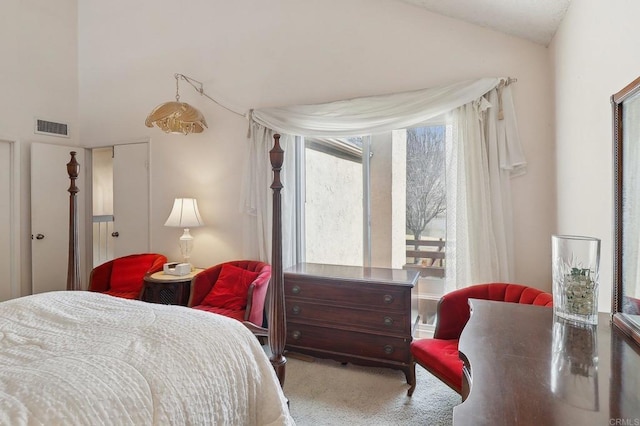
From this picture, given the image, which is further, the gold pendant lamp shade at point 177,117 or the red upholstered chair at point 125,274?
the red upholstered chair at point 125,274

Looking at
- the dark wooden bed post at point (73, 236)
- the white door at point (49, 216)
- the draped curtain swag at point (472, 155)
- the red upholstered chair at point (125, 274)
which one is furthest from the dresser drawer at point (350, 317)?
the white door at point (49, 216)

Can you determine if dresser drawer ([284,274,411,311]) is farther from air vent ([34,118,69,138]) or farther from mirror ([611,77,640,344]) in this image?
air vent ([34,118,69,138])

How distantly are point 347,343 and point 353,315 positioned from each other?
9.4 inches

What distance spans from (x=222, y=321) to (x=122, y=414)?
63cm

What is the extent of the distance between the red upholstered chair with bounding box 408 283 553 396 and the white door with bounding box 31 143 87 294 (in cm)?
443

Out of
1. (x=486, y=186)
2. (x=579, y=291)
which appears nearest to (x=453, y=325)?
(x=486, y=186)

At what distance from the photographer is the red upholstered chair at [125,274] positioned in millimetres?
3738

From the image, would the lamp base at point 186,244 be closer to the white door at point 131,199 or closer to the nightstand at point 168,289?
the nightstand at point 168,289

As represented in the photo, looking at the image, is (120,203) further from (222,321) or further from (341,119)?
(222,321)

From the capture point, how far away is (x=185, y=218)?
355 cm

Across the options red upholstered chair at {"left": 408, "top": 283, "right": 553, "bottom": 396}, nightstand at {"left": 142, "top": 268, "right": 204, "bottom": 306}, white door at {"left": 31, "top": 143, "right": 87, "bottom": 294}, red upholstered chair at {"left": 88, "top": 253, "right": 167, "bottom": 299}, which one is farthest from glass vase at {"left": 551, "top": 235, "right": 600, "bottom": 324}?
white door at {"left": 31, "top": 143, "right": 87, "bottom": 294}

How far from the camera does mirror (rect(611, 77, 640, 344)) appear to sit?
1146 mm

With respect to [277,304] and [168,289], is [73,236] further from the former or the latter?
[277,304]

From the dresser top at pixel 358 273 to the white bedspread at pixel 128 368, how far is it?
4.18ft
